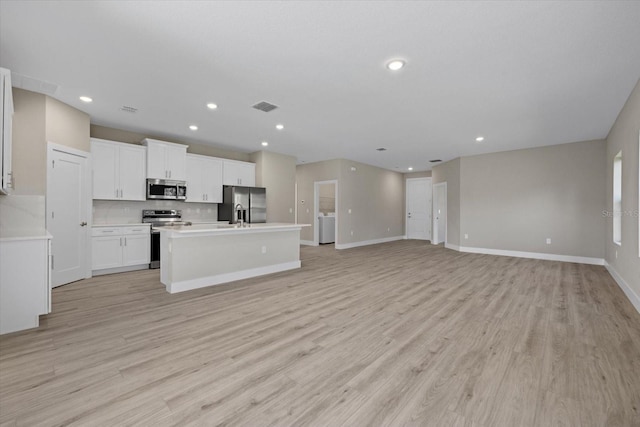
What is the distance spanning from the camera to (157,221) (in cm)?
572

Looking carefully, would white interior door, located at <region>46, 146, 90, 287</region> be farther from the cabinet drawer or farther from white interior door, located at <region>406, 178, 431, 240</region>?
A: white interior door, located at <region>406, 178, 431, 240</region>

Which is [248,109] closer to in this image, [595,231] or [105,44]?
[105,44]

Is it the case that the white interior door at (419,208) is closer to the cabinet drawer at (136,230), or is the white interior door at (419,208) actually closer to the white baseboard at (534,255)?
the white baseboard at (534,255)

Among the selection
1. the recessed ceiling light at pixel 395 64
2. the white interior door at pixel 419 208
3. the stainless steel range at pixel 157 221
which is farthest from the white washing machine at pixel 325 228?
the recessed ceiling light at pixel 395 64

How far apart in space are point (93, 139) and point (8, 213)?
2.41m

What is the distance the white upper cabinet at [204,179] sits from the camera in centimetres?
613

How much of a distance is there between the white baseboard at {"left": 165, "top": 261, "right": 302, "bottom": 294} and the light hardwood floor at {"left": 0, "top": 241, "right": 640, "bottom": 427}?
0.22 metres

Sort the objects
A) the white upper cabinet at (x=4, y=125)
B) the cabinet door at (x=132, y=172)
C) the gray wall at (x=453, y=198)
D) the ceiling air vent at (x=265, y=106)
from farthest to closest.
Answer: the gray wall at (x=453, y=198) → the cabinet door at (x=132, y=172) → the ceiling air vent at (x=265, y=106) → the white upper cabinet at (x=4, y=125)

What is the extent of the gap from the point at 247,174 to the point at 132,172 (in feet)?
8.28

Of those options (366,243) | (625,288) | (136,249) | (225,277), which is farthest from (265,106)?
(366,243)

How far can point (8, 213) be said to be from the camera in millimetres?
2922

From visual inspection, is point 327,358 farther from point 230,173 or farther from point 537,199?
point 537,199

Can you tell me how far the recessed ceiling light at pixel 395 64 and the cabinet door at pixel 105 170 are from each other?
502 centimetres

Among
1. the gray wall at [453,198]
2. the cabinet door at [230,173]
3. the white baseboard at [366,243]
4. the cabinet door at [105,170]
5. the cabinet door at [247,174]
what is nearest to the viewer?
the cabinet door at [105,170]
